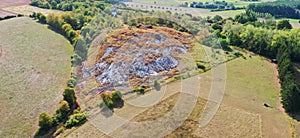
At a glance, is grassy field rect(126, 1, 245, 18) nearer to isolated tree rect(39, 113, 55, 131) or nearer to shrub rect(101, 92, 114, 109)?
shrub rect(101, 92, 114, 109)

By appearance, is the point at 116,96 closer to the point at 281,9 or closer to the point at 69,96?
the point at 69,96

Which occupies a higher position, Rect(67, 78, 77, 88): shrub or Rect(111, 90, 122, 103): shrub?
Rect(67, 78, 77, 88): shrub

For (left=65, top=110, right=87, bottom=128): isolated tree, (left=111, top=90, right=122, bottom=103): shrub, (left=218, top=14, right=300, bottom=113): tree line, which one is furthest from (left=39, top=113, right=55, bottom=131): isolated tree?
(left=218, top=14, right=300, bottom=113): tree line

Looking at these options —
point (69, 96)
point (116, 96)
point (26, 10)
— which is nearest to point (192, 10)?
point (26, 10)

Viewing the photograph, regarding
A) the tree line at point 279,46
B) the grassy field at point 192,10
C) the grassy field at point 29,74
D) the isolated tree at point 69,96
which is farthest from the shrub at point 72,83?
the grassy field at point 192,10

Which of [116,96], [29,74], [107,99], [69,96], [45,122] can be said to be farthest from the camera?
[29,74]

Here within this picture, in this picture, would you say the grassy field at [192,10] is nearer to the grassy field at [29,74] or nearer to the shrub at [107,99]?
the grassy field at [29,74]
